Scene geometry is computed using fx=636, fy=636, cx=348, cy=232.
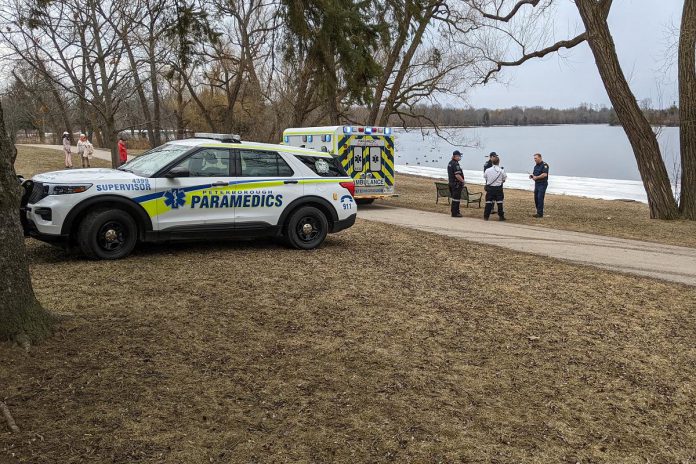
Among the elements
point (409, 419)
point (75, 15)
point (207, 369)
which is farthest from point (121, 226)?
point (75, 15)

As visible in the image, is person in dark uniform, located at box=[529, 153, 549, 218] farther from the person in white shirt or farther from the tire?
the tire

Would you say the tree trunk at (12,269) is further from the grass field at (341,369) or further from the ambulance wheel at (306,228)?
the ambulance wheel at (306,228)

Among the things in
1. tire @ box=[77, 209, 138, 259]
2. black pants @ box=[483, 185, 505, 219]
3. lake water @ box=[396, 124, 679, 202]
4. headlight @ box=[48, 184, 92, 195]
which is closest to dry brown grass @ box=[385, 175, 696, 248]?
black pants @ box=[483, 185, 505, 219]

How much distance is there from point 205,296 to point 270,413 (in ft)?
9.01

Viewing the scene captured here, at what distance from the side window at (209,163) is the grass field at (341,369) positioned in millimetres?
1337

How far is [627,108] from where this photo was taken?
17141 mm

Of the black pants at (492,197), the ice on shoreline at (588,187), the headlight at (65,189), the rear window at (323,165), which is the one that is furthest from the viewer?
the ice on shoreline at (588,187)

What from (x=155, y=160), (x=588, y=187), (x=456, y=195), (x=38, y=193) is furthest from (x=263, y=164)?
(x=588, y=187)

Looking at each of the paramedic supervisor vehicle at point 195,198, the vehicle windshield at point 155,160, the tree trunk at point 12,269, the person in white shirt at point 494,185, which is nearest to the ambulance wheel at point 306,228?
the paramedic supervisor vehicle at point 195,198

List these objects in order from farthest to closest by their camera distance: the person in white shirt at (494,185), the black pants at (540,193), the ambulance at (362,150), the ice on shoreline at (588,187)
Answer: the ice on shoreline at (588,187) < the ambulance at (362,150) < the black pants at (540,193) < the person in white shirt at (494,185)

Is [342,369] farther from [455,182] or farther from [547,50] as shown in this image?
[547,50]

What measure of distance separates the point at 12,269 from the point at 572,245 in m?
10.0

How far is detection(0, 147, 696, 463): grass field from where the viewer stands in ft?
12.5

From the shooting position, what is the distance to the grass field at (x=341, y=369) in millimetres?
3820
